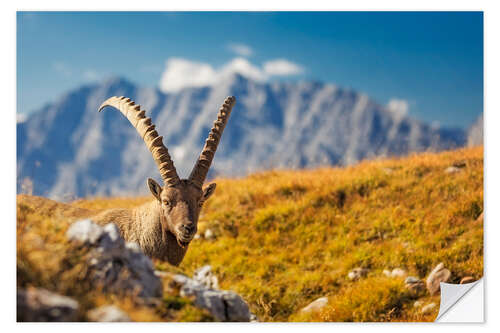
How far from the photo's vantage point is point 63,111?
4134 cm

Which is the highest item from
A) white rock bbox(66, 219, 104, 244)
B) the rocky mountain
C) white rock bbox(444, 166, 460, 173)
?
the rocky mountain

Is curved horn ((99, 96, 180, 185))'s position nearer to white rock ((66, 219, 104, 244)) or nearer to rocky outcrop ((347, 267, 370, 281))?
white rock ((66, 219, 104, 244))

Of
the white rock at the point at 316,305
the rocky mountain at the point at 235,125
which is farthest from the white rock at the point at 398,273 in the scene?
the rocky mountain at the point at 235,125

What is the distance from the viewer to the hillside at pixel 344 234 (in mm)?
6516

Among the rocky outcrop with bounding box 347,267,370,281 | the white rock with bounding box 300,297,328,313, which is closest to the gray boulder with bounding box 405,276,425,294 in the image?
the rocky outcrop with bounding box 347,267,370,281

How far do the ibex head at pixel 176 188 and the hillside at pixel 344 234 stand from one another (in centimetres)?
131

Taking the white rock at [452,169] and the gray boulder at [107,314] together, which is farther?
the white rock at [452,169]

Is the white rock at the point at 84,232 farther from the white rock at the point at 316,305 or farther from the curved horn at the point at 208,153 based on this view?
the white rock at the point at 316,305

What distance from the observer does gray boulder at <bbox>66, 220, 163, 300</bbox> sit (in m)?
3.83

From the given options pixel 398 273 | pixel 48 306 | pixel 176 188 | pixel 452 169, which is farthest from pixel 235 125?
pixel 48 306

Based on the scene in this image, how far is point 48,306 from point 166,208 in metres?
2.16

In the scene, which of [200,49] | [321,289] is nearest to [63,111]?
[200,49]

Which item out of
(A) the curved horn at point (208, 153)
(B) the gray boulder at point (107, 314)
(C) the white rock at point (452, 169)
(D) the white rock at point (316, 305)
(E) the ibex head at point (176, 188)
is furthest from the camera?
(C) the white rock at point (452, 169)

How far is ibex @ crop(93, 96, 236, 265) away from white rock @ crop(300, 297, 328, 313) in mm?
2106
